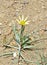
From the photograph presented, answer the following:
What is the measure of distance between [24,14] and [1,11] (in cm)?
26

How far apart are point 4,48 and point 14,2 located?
27.1 inches

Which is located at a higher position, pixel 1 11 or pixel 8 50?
pixel 1 11

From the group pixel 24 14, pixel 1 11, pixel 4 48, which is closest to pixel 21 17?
pixel 24 14

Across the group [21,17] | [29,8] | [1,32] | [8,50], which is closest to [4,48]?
[8,50]

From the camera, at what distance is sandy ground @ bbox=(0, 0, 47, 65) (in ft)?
8.44

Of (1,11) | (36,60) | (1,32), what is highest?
(1,11)

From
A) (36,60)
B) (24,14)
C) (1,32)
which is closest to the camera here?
(36,60)

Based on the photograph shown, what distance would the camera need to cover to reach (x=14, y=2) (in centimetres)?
304

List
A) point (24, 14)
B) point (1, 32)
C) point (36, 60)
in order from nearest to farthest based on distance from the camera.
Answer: point (36, 60), point (1, 32), point (24, 14)

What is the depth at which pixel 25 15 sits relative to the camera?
2896 mm

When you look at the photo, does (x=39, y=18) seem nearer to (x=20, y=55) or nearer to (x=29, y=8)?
(x=29, y=8)

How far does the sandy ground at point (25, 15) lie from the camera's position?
8.44 feet

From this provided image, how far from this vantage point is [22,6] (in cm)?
300

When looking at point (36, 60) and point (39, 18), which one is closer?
point (36, 60)
